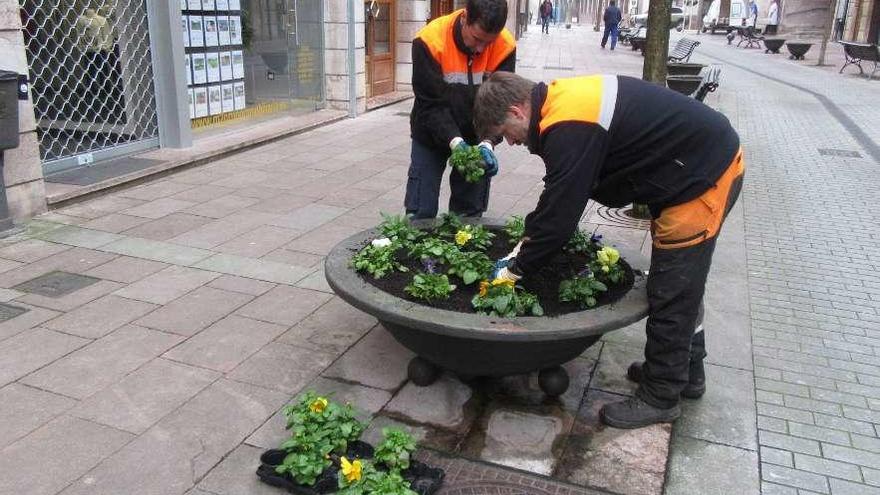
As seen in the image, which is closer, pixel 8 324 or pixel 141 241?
pixel 8 324

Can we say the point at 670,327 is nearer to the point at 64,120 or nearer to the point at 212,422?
the point at 212,422

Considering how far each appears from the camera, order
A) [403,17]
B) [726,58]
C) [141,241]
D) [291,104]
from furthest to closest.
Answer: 1. [726,58]
2. [403,17]
3. [291,104]
4. [141,241]

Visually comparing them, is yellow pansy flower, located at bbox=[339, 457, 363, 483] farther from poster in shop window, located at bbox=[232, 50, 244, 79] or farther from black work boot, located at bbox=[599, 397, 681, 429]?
poster in shop window, located at bbox=[232, 50, 244, 79]

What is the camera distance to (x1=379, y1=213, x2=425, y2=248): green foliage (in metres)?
3.64

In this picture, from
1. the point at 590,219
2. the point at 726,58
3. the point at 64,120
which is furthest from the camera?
the point at 726,58

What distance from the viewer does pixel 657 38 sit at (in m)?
6.13

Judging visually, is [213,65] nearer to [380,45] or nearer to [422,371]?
[380,45]

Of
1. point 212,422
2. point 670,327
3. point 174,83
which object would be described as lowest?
point 212,422

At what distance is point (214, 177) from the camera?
279 inches

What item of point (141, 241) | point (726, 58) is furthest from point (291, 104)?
point (726, 58)

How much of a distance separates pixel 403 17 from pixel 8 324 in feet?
32.6

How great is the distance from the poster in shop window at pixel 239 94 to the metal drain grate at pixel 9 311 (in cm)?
541

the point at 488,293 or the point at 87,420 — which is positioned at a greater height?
the point at 488,293

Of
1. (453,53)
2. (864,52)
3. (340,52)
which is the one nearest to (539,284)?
(453,53)
